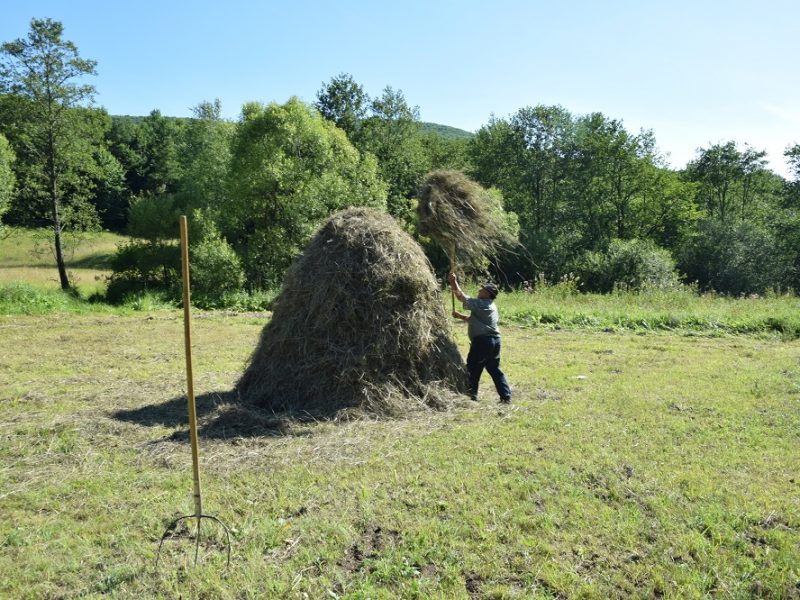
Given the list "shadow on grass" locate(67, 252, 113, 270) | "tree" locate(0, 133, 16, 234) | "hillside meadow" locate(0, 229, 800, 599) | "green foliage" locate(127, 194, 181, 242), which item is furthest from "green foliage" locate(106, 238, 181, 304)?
"hillside meadow" locate(0, 229, 800, 599)

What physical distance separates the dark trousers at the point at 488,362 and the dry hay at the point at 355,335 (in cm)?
35

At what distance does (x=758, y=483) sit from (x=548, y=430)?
2242mm

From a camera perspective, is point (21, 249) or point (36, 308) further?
point (21, 249)

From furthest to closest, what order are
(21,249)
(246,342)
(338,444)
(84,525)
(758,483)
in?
1. (21,249)
2. (246,342)
3. (338,444)
4. (758,483)
5. (84,525)

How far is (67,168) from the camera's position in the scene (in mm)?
24188

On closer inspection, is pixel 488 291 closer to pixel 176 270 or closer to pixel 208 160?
Answer: pixel 176 270

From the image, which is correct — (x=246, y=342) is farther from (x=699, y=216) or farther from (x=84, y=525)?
(x=699, y=216)

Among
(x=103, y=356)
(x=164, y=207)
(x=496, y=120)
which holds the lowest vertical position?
(x=103, y=356)

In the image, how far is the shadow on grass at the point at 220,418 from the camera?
6.99m

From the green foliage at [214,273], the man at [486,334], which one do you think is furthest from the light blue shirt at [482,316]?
the green foliage at [214,273]

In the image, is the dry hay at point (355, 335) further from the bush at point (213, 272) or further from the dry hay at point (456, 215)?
the bush at point (213, 272)

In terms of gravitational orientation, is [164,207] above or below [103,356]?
above

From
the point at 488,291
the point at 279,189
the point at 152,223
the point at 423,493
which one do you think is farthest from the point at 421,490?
the point at 152,223

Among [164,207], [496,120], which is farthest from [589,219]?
[164,207]
